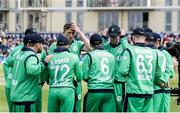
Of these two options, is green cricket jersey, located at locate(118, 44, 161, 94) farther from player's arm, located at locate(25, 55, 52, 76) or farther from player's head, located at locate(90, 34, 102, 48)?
player's arm, located at locate(25, 55, 52, 76)

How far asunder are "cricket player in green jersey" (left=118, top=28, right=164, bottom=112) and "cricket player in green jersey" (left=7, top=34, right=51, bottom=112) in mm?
1507

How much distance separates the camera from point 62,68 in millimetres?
11047

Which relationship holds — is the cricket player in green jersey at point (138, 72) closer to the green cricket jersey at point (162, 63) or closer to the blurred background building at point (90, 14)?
the green cricket jersey at point (162, 63)

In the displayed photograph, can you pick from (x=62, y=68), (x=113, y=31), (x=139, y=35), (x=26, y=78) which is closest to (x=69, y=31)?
(x=113, y=31)

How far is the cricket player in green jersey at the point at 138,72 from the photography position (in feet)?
36.6

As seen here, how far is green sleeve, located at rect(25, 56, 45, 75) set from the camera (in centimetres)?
1081

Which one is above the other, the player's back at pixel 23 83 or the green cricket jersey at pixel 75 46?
the green cricket jersey at pixel 75 46

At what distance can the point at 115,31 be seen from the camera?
12.7 metres

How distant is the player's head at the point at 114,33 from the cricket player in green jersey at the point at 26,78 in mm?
1970

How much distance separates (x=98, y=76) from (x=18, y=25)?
53.3m

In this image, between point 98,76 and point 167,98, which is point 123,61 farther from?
point 167,98

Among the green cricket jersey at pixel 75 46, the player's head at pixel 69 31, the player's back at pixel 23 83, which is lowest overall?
the player's back at pixel 23 83

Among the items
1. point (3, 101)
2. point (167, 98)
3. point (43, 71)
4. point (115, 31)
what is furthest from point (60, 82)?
point (3, 101)

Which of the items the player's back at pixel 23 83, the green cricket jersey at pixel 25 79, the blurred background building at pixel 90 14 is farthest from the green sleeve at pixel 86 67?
the blurred background building at pixel 90 14
